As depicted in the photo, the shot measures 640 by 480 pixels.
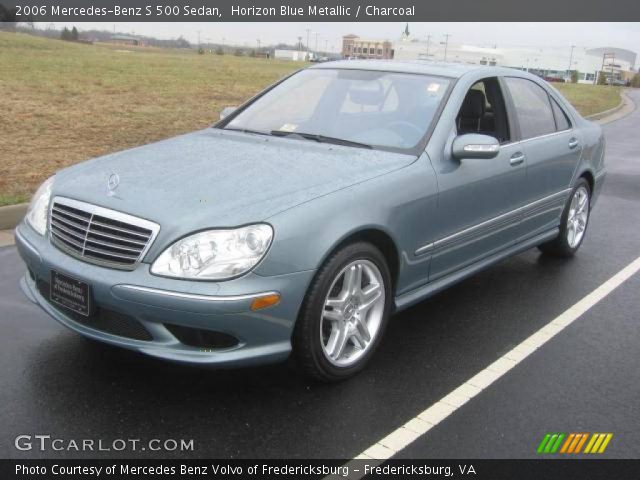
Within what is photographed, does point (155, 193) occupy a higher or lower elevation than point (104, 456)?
higher

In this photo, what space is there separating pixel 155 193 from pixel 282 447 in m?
1.32

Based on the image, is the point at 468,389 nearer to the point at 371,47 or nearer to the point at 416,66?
the point at 416,66

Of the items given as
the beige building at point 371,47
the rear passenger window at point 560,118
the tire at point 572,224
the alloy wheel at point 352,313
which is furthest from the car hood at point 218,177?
the beige building at point 371,47

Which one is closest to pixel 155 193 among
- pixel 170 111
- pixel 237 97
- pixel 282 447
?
pixel 282 447

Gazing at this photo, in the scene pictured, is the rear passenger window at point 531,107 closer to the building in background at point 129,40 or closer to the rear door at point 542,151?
the rear door at point 542,151

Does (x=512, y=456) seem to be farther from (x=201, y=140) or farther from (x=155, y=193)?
(x=201, y=140)

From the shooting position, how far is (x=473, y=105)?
4.79 m

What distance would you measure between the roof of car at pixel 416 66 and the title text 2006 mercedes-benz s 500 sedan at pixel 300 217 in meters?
0.03

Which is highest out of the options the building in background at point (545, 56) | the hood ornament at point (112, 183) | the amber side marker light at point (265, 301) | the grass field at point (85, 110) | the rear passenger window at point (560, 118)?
the rear passenger window at point (560, 118)

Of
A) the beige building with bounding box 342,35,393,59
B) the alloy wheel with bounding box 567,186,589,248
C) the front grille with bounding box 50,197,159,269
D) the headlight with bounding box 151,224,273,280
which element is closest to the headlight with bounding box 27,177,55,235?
the front grille with bounding box 50,197,159,269

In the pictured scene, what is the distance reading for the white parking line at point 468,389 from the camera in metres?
3.02

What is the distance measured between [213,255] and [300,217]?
0.44 meters

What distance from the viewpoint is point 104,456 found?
2861 mm

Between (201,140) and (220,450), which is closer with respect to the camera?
(220,450)
